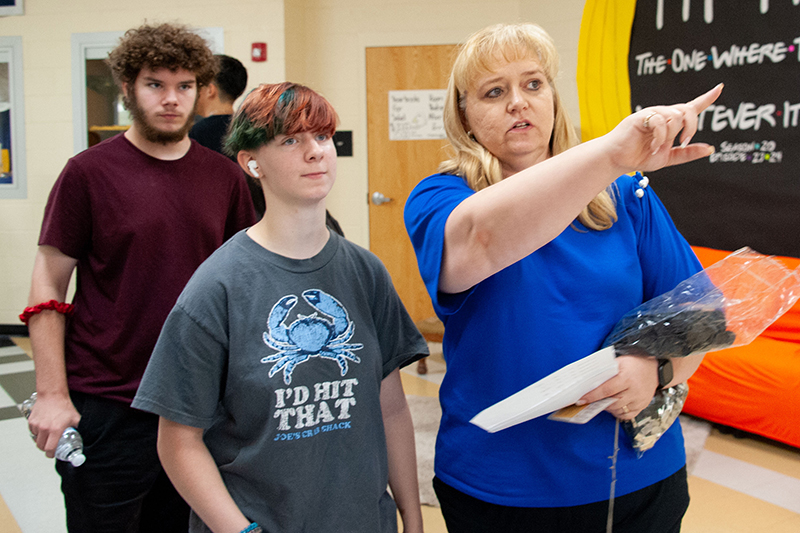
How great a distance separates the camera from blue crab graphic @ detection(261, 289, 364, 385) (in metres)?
0.87

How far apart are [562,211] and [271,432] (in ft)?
1.62

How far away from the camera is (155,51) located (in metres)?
1.33

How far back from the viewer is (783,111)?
284 cm

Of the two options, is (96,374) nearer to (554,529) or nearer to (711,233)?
(554,529)

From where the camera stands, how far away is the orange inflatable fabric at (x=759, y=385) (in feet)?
8.57

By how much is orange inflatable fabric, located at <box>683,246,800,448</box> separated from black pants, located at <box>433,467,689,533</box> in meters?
2.05

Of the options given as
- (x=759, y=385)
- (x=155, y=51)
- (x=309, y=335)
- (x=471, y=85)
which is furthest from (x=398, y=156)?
(x=309, y=335)

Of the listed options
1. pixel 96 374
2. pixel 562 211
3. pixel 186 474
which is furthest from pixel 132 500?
pixel 562 211

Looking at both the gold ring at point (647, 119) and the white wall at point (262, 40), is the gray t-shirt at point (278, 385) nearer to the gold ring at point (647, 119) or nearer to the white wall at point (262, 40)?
the gold ring at point (647, 119)

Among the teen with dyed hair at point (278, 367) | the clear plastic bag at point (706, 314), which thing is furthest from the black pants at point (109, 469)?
the clear plastic bag at point (706, 314)

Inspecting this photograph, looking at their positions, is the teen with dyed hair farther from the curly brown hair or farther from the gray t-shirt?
the curly brown hair

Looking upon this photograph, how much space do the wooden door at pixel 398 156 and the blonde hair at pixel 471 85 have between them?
13.0 feet

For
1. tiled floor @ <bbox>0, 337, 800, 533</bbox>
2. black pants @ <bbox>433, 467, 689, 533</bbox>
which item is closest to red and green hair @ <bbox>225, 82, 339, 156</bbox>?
black pants @ <bbox>433, 467, 689, 533</bbox>

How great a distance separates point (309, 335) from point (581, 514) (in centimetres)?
47
